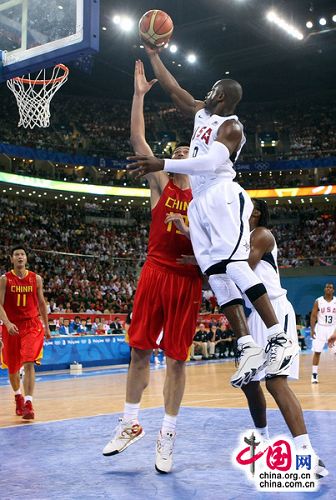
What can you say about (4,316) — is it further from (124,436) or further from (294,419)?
(294,419)

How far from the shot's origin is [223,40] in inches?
1284

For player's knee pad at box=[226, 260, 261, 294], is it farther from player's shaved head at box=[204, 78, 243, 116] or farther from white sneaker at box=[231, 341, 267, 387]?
player's shaved head at box=[204, 78, 243, 116]

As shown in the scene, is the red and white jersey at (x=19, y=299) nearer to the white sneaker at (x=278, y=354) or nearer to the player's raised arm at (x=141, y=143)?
the player's raised arm at (x=141, y=143)

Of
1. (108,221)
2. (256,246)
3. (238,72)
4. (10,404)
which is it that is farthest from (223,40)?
(256,246)

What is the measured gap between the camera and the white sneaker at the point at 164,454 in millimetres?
3992

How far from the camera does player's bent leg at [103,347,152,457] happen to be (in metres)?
4.41

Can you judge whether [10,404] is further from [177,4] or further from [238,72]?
[238,72]

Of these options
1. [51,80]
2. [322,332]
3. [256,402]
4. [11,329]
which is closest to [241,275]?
[256,402]

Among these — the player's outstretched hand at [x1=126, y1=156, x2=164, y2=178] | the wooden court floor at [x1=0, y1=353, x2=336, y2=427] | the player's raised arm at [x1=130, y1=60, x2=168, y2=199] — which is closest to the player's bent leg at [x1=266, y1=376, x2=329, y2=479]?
the player's outstretched hand at [x1=126, y1=156, x2=164, y2=178]

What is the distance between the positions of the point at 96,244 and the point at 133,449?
29.4 m

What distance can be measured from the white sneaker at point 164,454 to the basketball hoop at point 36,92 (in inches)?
294

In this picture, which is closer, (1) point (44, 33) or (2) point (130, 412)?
(2) point (130, 412)

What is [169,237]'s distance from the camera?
4652 millimetres

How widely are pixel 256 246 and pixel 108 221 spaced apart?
116 ft
